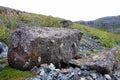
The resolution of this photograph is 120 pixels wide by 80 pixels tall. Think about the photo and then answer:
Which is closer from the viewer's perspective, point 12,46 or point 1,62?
point 12,46

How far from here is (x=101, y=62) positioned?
25.2 m

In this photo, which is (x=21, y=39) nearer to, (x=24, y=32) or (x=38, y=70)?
(x=24, y=32)

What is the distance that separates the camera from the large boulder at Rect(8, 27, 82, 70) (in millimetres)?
24219

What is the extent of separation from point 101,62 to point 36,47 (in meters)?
5.13

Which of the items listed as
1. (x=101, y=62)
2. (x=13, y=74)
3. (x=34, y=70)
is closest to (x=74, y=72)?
(x=101, y=62)

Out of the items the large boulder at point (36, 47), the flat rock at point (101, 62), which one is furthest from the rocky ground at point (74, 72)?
the large boulder at point (36, 47)

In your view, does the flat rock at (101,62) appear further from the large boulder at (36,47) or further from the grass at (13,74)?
the grass at (13,74)

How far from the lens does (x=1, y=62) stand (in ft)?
88.6

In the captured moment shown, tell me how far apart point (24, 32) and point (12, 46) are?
4.74 ft

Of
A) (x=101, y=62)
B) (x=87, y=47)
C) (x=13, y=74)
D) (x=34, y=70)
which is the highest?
(x=101, y=62)

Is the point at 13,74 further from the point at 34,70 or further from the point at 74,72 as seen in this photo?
the point at 74,72

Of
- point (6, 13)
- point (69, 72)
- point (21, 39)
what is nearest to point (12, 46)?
point (21, 39)

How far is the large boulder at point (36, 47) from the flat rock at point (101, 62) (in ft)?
4.88

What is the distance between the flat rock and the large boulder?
4.88 feet
